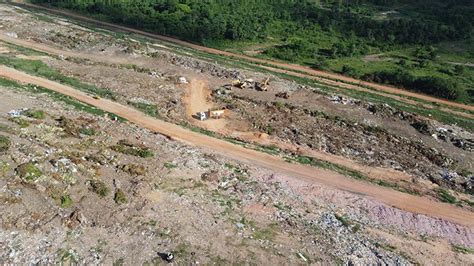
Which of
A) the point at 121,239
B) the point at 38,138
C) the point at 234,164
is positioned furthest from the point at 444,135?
the point at 38,138

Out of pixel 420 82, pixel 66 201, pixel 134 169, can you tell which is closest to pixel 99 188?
pixel 66 201

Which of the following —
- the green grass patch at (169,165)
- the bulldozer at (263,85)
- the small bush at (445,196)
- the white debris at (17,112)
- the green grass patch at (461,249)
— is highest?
the bulldozer at (263,85)

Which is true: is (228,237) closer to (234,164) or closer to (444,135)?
(234,164)

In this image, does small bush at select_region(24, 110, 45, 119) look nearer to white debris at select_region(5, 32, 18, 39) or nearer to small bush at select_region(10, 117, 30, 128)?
small bush at select_region(10, 117, 30, 128)

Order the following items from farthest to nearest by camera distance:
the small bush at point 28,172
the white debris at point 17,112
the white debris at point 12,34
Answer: the white debris at point 12,34, the white debris at point 17,112, the small bush at point 28,172

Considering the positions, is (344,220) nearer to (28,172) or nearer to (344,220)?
(344,220)

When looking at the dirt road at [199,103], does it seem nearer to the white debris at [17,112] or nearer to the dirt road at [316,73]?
the white debris at [17,112]

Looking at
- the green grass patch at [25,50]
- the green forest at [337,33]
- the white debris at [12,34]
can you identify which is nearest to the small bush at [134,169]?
the green grass patch at [25,50]
